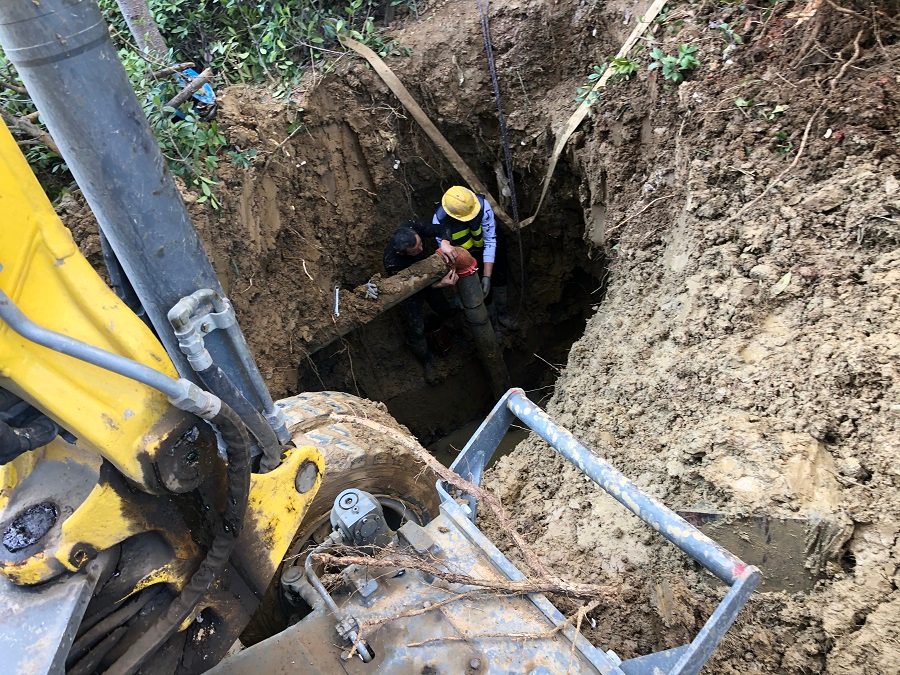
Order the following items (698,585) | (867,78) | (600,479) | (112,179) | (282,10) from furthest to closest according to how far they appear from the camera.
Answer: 1. (282,10)
2. (867,78)
3. (698,585)
4. (600,479)
5. (112,179)

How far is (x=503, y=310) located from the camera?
684 cm

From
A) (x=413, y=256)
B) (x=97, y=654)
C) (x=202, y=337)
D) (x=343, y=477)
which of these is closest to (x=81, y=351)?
(x=202, y=337)

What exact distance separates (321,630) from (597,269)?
4243 millimetres

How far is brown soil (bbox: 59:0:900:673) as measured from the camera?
215 cm

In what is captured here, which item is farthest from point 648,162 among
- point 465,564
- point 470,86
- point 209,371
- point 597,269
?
point 209,371

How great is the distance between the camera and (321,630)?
203 centimetres

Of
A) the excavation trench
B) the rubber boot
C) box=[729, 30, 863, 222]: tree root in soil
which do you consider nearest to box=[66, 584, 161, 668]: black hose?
box=[729, 30, 863, 222]: tree root in soil

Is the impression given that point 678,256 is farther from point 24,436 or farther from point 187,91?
point 187,91

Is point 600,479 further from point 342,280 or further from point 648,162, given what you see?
point 342,280

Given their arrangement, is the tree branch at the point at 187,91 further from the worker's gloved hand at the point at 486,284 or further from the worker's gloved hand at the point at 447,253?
the worker's gloved hand at the point at 486,284

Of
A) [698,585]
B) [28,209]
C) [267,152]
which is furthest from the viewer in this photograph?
[267,152]

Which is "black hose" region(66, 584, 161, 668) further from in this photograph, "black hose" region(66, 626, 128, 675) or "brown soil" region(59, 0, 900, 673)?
"brown soil" region(59, 0, 900, 673)

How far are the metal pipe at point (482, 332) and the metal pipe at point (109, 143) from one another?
4203 mm

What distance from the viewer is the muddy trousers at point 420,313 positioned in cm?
614
